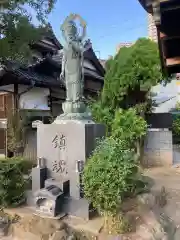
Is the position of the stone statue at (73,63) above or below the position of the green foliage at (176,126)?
above

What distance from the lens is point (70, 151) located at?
5285mm

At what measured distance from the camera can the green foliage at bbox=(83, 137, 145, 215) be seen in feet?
13.1

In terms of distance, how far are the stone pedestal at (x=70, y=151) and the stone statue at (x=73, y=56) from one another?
820 mm

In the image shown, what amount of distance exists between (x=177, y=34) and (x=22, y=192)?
14.1ft

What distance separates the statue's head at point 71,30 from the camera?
568 cm

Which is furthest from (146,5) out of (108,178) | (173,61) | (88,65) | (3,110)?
(88,65)

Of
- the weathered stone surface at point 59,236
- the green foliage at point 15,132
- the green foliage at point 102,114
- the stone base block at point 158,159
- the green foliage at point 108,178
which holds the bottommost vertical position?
the weathered stone surface at point 59,236

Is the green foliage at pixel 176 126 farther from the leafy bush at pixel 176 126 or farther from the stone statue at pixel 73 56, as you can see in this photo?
the stone statue at pixel 73 56

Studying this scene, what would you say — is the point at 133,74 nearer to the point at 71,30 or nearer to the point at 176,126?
the point at 71,30

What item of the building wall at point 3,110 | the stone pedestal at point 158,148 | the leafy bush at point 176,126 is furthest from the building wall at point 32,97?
the leafy bush at point 176,126

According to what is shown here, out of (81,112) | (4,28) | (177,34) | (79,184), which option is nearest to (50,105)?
(4,28)

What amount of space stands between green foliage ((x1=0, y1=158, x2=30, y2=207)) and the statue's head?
10.3 feet

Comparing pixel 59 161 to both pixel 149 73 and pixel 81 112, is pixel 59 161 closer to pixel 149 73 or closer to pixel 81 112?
pixel 81 112

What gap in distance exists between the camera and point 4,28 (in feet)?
25.8
